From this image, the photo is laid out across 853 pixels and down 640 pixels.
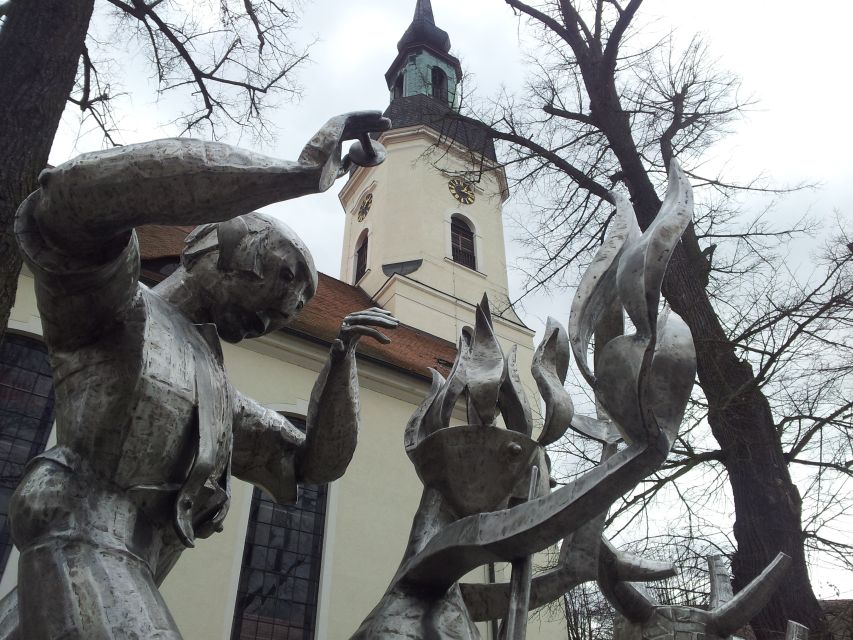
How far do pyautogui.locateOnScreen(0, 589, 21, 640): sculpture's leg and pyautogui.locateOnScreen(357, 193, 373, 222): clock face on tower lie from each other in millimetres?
20202

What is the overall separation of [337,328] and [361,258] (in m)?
8.55

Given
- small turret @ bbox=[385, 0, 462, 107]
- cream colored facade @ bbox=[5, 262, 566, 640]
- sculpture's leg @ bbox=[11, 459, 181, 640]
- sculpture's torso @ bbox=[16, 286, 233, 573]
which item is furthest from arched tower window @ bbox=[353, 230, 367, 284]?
sculpture's leg @ bbox=[11, 459, 181, 640]

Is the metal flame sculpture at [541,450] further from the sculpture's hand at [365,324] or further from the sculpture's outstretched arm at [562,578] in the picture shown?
the sculpture's hand at [365,324]

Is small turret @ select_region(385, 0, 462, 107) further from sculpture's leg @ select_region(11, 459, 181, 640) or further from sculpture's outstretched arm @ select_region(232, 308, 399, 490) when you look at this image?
sculpture's leg @ select_region(11, 459, 181, 640)

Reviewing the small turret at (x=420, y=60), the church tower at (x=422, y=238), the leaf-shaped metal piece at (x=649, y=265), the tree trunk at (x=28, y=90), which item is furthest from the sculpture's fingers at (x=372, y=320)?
the small turret at (x=420, y=60)

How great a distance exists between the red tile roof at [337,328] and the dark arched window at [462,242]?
330 cm

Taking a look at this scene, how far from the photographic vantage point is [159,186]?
3.39 feet

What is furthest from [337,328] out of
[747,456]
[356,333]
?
[356,333]

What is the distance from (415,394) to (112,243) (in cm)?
1095

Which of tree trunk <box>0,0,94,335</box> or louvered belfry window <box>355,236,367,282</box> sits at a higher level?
louvered belfry window <box>355,236,367,282</box>

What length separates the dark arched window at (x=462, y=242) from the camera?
19.6 meters

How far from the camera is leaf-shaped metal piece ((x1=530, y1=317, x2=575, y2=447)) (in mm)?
1373

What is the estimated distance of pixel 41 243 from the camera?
1.08 meters

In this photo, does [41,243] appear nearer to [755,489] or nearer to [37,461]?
[37,461]
